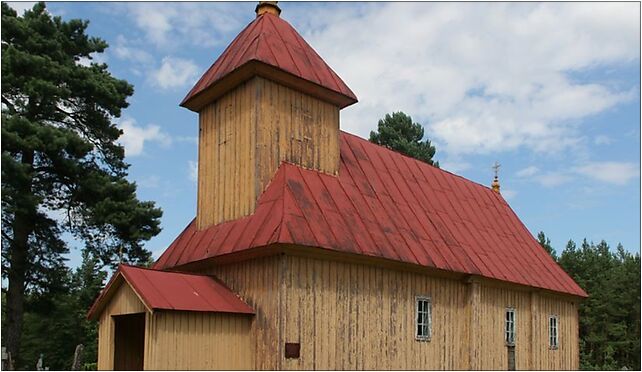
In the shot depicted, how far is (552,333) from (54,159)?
18454 millimetres

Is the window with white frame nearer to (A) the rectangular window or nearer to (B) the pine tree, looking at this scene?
(A) the rectangular window

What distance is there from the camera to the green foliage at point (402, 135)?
5203 cm

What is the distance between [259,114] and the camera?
16.4m

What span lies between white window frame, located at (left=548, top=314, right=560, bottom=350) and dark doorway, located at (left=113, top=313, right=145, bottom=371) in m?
14.3

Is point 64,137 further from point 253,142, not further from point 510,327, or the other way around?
point 510,327

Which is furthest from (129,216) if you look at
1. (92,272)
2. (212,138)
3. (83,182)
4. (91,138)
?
(92,272)

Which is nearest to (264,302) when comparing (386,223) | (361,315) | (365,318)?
(361,315)

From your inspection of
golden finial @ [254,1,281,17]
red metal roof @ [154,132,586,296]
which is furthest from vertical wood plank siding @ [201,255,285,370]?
golden finial @ [254,1,281,17]

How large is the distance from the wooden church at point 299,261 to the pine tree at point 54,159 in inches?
257

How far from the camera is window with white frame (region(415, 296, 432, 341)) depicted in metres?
17.5

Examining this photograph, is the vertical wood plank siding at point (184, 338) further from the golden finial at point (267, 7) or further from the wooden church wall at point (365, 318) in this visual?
the golden finial at point (267, 7)

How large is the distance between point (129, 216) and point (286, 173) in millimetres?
10305

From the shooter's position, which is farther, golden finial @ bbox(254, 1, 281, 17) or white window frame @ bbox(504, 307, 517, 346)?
white window frame @ bbox(504, 307, 517, 346)

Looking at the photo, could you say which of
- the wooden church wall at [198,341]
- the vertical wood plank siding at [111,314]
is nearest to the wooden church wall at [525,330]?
the wooden church wall at [198,341]
